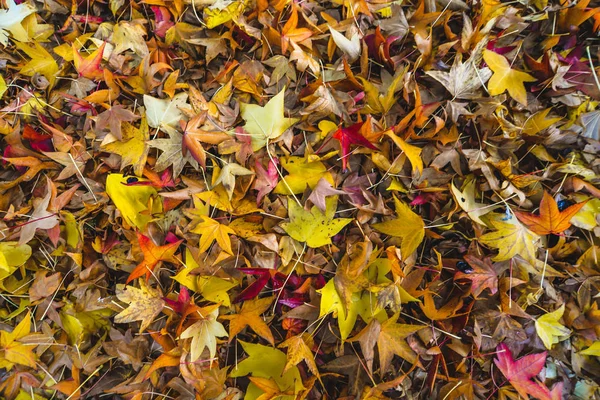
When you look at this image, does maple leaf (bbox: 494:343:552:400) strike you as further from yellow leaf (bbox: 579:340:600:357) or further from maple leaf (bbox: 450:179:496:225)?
maple leaf (bbox: 450:179:496:225)

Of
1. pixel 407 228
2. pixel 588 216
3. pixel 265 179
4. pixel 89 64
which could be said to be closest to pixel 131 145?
pixel 89 64

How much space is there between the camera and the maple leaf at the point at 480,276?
833 mm

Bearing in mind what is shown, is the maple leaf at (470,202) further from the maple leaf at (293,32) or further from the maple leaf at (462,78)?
the maple leaf at (293,32)

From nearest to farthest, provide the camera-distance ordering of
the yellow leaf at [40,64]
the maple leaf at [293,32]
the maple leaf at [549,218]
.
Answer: the maple leaf at [549,218]
the maple leaf at [293,32]
the yellow leaf at [40,64]

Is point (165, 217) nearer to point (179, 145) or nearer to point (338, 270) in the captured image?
point (179, 145)

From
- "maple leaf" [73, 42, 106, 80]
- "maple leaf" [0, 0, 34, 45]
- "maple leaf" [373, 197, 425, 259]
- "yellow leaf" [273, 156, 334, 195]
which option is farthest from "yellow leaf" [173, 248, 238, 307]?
"maple leaf" [0, 0, 34, 45]

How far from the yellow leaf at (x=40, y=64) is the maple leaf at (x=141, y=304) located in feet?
1.82

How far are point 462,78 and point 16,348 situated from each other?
1.14 m

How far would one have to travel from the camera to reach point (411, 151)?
85 centimetres

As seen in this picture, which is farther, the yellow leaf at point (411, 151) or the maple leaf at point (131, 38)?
the maple leaf at point (131, 38)

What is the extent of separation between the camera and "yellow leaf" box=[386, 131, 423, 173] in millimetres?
837

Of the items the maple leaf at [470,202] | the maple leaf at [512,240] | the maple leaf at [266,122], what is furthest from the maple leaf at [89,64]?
the maple leaf at [512,240]

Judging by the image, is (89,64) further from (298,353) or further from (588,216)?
(588,216)

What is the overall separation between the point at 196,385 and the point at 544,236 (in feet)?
2.61
